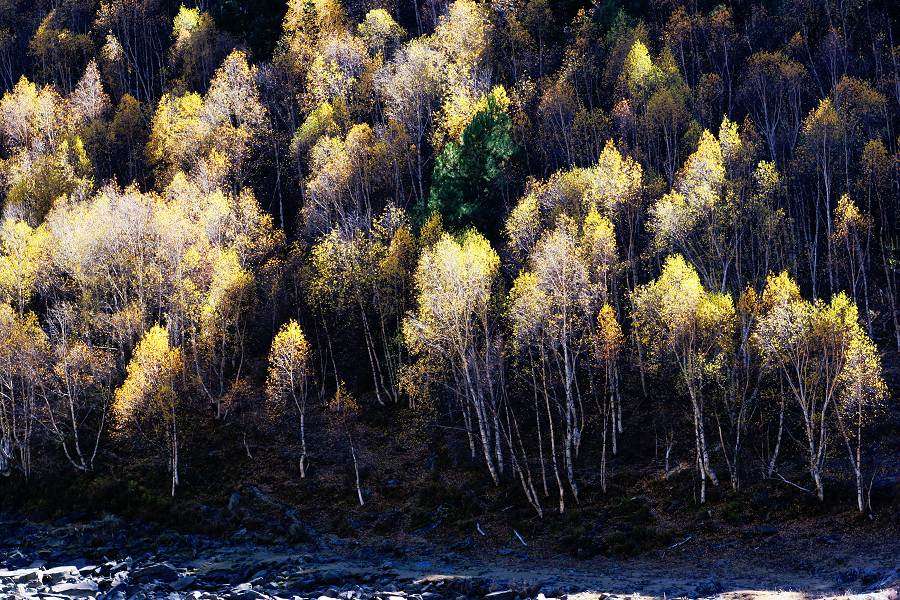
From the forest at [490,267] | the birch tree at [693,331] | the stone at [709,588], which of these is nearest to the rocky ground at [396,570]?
the stone at [709,588]

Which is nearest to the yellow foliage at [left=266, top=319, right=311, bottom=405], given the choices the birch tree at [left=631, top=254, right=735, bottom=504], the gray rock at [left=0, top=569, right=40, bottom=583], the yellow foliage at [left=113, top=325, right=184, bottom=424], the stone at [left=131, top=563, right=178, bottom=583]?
the yellow foliage at [left=113, top=325, right=184, bottom=424]

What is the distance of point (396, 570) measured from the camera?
4197 centimetres

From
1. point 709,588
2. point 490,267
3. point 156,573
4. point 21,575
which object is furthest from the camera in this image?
point 490,267

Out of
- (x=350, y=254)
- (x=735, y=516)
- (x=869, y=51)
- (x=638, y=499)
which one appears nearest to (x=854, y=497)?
(x=735, y=516)

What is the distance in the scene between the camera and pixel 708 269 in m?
61.0

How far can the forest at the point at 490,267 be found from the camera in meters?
48.0

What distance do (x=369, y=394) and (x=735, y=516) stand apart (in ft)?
95.6

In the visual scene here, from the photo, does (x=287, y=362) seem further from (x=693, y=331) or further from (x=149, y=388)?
(x=693, y=331)

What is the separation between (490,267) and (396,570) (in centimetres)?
1980

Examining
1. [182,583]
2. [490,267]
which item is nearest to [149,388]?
[182,583]

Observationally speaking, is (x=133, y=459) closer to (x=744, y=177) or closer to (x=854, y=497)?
(x=854, y=497)

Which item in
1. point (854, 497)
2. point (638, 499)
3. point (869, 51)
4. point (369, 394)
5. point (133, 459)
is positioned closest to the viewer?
point (854, 497)

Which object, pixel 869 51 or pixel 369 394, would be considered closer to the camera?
pixel 369 394

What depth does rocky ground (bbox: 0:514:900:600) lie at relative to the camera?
35.2m
